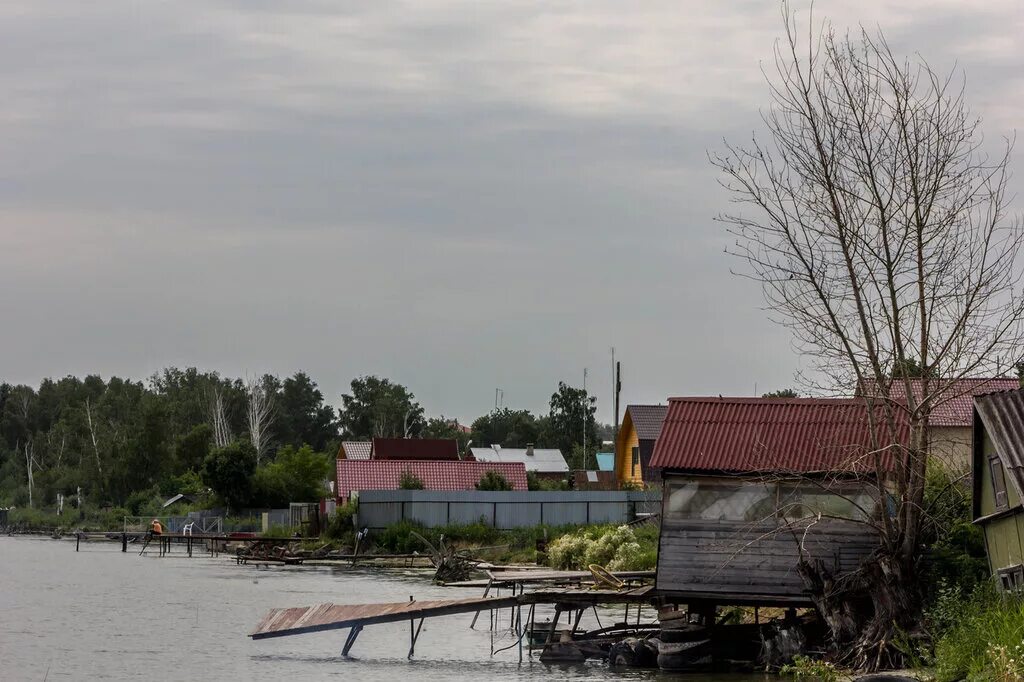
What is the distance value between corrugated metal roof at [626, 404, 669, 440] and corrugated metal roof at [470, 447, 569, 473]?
25409 mm

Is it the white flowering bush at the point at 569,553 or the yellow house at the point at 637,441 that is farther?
the yellow house at the point at 637,441

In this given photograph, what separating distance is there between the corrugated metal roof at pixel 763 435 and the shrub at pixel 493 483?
4482 cm

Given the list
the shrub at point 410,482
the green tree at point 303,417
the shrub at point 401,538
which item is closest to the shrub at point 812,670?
the shrub at point 401,538

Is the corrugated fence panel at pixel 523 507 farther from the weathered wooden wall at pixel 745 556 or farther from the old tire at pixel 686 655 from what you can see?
the weathered wooden wall at pixel 745 556

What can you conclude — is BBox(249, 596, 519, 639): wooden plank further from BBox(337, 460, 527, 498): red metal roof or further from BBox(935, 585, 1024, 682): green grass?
BBox(337, 460, 527, 498): red metal roof

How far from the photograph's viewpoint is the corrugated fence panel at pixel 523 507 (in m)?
67.5

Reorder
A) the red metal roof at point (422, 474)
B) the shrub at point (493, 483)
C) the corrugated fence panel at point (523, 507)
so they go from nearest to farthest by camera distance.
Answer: the corrugated fence panel at point (523, 507), the shrub at point (493, 483), the red metal roof at point (422, 474)

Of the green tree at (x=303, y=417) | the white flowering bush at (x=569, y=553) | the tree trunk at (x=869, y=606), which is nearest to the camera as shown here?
the tree trunk at (x=869, y=606)

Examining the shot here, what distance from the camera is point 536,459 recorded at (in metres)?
114

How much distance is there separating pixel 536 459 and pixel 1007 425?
91004mm

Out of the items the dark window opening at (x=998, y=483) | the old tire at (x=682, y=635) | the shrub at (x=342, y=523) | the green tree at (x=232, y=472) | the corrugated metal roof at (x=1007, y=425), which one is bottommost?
the old tire at (x=682, y=635)

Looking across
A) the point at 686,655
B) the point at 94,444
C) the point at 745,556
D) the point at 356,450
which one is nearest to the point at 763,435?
the point at 745,556

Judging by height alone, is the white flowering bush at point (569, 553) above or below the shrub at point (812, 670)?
above

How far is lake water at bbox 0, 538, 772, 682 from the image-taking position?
31062 mm
